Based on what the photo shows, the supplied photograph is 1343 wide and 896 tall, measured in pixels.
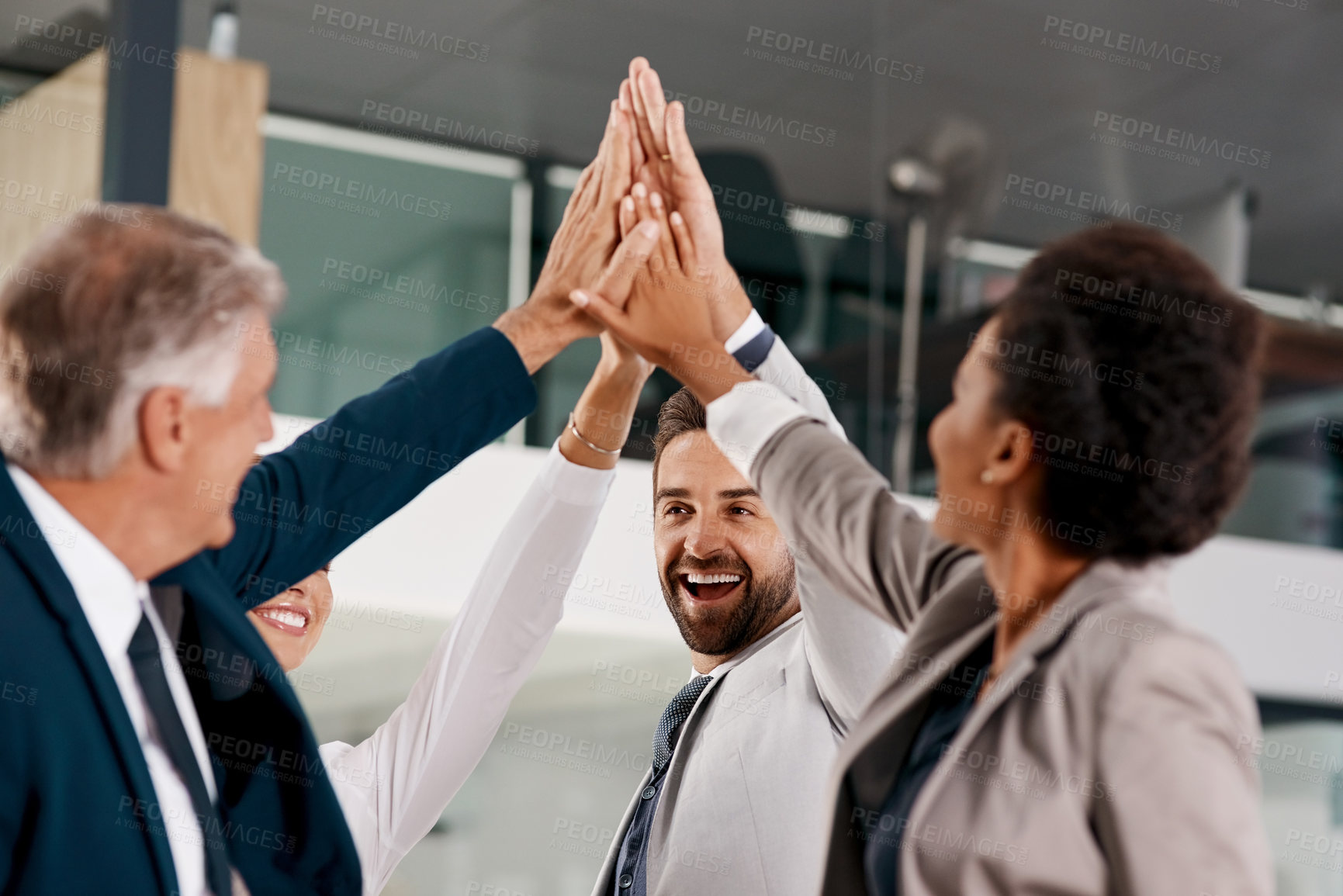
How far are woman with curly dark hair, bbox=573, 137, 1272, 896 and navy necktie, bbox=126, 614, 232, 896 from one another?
52 centimetres

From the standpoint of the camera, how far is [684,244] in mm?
1437

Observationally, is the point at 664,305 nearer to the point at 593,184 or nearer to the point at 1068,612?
the point at 593,184

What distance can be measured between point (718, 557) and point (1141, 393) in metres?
0.94

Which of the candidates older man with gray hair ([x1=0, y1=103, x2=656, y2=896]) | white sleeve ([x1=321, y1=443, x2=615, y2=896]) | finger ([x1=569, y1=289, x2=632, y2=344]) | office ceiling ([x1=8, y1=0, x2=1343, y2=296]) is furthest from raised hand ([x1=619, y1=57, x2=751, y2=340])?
office ceiling ([x1=8, y1=0, x2=1343, y2=296])

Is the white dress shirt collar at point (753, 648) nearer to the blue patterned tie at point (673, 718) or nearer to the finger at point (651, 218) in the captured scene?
the blue patterned tie at point (673, 718)

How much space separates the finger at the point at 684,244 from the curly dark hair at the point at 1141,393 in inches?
21.7

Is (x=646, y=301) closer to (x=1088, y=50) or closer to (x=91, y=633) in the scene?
(x=91, y=633)

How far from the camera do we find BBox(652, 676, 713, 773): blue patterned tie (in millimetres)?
1614

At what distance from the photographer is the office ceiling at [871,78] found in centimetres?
369

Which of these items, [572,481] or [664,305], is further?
[572,481]

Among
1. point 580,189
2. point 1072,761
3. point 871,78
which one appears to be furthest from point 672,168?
point 871,78

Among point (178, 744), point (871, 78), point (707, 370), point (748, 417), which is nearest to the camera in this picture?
point (178, 744)

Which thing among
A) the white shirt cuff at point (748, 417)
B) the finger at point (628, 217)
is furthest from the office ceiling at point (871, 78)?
the white shirt cuff at point (748, 417)

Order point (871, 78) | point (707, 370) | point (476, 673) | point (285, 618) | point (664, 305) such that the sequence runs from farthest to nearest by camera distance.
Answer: point (871, 78)
point (285, 618)
point (476, 673)
point (664, 305)
point (707, 370)
